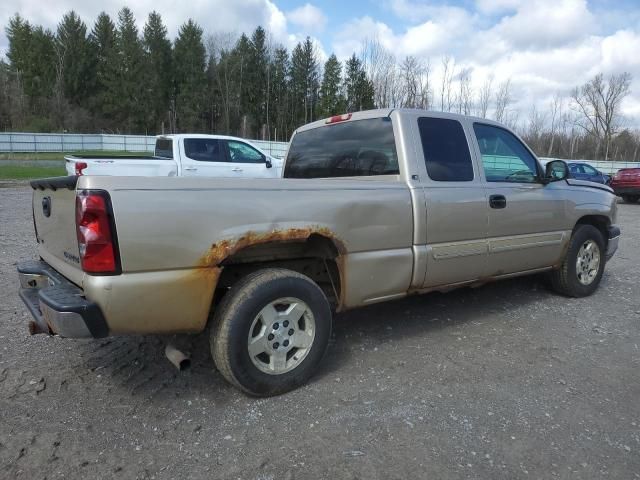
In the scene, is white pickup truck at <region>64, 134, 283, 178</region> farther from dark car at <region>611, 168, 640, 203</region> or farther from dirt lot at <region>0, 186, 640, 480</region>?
dark car at <region>611, 168, 640, 203</region>

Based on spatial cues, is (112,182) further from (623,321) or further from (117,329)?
(623,321)

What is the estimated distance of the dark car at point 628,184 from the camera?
19.0m

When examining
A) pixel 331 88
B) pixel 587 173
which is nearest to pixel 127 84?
pixel 331 88

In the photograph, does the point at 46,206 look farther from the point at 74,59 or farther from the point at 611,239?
the point at 74,59

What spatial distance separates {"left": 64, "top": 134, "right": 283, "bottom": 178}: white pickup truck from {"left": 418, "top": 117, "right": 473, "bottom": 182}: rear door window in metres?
6.77

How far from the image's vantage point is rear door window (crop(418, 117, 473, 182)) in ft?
12.8

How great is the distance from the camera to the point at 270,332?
3.06 m

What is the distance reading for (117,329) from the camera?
102 inches

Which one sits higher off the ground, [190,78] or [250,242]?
[190,78]

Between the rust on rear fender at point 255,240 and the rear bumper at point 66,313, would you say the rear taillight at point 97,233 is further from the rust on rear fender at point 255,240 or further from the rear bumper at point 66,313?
the rust on rear fender at point 255,240

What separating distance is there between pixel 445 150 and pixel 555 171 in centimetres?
152

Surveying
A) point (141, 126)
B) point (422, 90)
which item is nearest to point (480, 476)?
point (422, 90)

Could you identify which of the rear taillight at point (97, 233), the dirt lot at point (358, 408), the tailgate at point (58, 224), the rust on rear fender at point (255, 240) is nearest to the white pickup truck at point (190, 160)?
the dirt lot at point (358, 408)

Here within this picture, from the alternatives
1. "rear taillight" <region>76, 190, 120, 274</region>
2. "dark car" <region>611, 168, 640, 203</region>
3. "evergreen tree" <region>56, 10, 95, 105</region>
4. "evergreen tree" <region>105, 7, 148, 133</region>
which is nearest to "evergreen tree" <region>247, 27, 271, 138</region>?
"evergreen tree" <region>105, 7, 148, 133</region>
